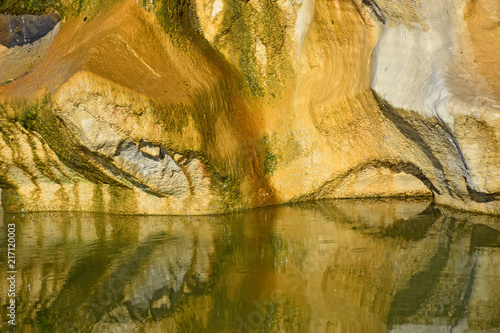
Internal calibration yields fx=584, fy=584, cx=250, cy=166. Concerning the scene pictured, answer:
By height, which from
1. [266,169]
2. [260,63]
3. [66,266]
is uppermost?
[260,63]

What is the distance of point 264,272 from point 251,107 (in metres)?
2.69

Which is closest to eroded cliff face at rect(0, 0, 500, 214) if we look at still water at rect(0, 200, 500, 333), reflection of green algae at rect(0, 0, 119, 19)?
reflection of green algae at rect(0, 0, 119, 19)

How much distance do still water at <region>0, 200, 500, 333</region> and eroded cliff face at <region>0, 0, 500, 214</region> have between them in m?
0.43

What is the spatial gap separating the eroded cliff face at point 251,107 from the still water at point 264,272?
43 centimetres

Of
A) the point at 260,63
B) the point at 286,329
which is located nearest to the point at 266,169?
the point at 260,63

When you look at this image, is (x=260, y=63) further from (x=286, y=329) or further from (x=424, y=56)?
(x=286, y=329)

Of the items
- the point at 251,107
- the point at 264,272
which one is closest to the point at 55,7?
the point at 251,107

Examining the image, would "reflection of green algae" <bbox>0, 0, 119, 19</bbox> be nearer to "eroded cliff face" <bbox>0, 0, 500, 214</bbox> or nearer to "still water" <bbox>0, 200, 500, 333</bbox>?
"eroded cliff face" <bbox>0, 0, 500, 214</bbox>

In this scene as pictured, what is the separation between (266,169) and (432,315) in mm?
3252

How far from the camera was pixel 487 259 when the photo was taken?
4.19 meters

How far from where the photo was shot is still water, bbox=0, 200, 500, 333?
3426 millimetres

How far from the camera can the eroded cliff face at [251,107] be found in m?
5.18

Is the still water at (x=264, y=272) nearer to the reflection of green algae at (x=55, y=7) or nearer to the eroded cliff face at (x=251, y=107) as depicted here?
the eroded cliff face at (x=251, y=107)

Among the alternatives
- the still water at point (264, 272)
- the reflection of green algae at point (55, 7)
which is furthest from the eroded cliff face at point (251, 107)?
the still water at point (264, 272)
